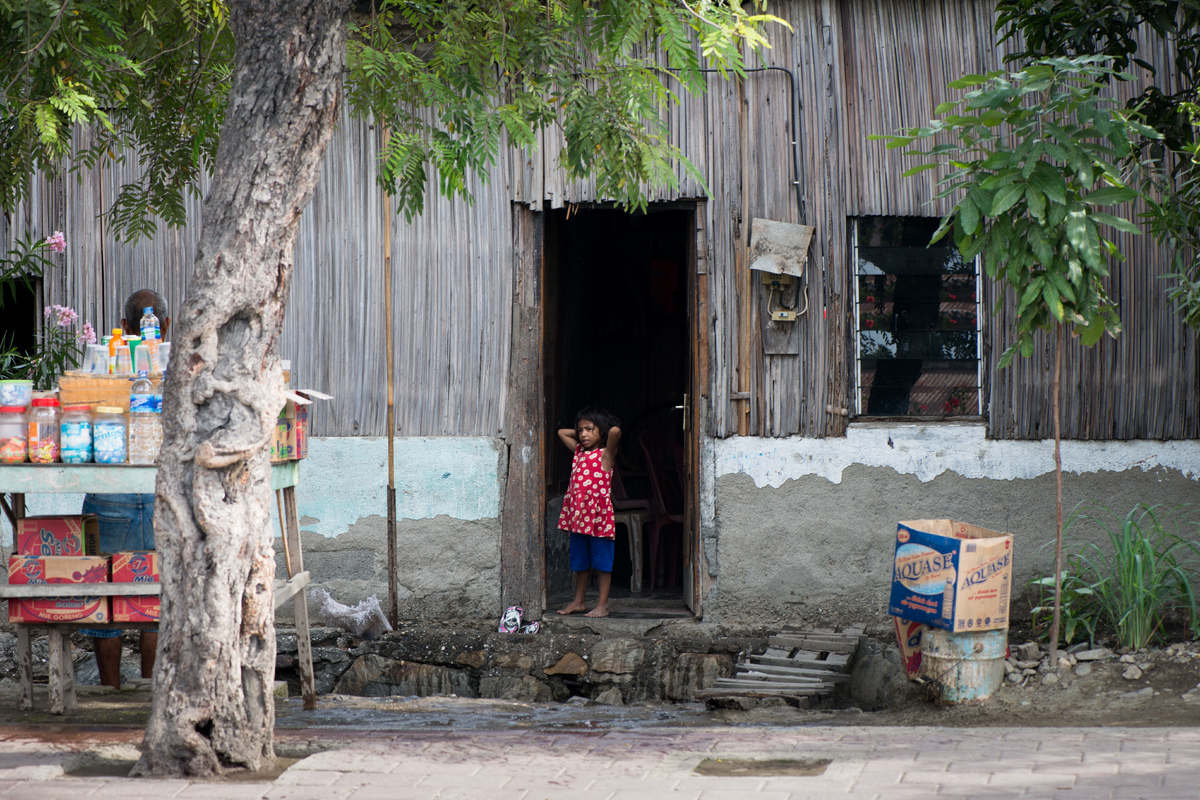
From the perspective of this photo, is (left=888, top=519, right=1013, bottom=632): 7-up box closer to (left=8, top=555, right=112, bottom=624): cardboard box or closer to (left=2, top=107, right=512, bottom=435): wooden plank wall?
(left=2, top=107, right=512, bottom=435): wooden plank wall

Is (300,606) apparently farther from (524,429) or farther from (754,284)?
(754,284)

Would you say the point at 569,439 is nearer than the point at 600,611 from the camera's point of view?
No

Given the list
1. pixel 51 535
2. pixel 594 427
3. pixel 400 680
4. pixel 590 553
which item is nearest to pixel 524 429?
pixel 594 427

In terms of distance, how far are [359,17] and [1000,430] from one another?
481 centimetres

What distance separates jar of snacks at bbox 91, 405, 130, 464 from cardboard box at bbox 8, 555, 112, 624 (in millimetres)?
546

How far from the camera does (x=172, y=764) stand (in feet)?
11.5

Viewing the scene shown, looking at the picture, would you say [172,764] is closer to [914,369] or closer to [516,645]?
[516,645]

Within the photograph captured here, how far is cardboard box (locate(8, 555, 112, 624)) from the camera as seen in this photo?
4625 mm

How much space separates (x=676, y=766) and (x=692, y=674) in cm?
248

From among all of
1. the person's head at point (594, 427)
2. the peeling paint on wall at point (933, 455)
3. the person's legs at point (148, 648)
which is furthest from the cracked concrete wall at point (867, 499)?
the person's legs at point (148, 648)

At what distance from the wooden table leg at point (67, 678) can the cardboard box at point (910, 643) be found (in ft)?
12.9

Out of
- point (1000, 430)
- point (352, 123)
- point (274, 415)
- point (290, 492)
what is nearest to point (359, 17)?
point (352, 123)

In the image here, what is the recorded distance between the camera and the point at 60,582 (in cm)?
463

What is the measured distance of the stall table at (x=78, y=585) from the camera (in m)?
4.40
